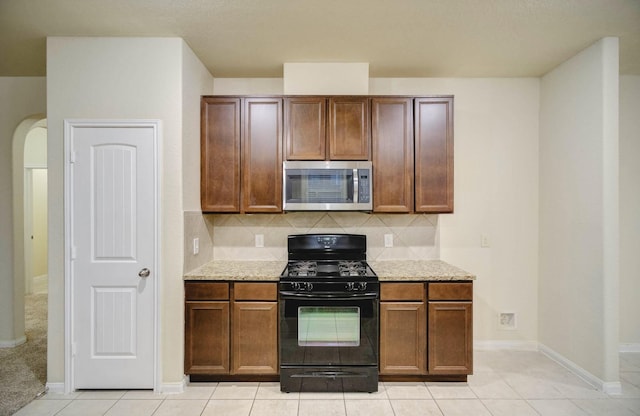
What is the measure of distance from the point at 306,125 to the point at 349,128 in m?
0.38

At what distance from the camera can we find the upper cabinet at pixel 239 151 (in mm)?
3061

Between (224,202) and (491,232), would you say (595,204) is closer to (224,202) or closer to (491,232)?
(491,232)

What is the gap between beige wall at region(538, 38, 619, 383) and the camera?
2.73m

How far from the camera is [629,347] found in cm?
348

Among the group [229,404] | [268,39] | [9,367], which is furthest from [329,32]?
[9,367]

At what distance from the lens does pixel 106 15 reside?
7.89ft

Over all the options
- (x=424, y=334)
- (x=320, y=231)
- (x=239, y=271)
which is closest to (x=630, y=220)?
(x=424, y=334)

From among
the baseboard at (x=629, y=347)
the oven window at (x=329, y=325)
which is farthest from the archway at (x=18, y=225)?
the baseboard at (x=629, y=347)

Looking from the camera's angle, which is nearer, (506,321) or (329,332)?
(329,332)

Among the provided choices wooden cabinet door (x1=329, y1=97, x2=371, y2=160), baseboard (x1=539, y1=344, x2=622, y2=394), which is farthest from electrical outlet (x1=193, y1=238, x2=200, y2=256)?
baseboard (x1=539, y1=344, x2=622, y2=394)

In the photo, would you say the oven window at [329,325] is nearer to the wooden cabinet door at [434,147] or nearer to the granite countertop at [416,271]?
the granite countertop at [416,271]

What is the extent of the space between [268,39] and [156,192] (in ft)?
4.96

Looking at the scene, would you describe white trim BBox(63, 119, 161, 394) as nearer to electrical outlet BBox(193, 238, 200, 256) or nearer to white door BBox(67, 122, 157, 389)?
white door BBox(67, 122, 157, 389)

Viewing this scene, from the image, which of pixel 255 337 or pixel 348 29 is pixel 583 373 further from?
pixel 348 29
